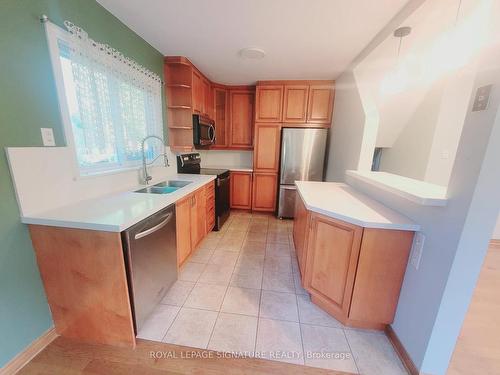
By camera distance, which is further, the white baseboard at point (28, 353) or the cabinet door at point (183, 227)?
the cabinet door at point (183, 227)

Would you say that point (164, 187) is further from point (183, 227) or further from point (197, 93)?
point (197, 93)

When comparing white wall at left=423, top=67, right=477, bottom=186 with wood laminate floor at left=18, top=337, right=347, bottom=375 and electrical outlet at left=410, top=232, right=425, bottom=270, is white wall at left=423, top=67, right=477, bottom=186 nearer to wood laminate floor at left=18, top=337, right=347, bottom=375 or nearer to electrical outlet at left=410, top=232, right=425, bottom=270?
electrical outlet at left=410, top=232, right=425, bottom=270

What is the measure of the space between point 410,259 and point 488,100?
0.96 meters

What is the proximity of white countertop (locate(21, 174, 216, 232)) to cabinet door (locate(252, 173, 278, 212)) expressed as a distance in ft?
7.08

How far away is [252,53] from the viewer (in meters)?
2.35

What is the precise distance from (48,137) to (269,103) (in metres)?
2.94

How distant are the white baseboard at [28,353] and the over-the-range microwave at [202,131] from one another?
231cm

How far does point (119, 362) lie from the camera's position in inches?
49.0

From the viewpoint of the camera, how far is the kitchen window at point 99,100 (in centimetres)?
140

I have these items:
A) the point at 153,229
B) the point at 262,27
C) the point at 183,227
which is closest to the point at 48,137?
the point at 153,229

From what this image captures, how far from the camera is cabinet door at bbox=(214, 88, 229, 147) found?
12.2 feet

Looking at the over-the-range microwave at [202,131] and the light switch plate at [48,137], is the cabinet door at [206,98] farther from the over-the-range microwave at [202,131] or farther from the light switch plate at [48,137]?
the light switch plate at [48,137]

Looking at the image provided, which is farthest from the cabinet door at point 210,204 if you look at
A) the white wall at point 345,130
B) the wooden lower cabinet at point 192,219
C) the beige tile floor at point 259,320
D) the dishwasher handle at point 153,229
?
the white wall at point 345,130

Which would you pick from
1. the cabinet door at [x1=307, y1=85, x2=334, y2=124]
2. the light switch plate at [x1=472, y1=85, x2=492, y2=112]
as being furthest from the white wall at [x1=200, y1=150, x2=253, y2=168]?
the light switch plate at [x1=472, y1=85, x2=492, y2=112]
